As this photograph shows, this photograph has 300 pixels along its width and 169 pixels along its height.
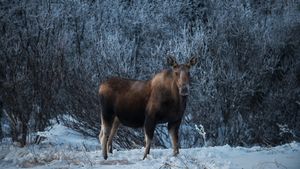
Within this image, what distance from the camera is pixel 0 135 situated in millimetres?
16906

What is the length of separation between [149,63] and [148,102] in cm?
846

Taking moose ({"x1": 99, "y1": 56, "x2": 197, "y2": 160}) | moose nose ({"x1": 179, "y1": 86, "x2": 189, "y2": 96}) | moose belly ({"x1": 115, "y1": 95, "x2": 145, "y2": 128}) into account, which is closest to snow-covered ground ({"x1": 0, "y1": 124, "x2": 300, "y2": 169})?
moose ({"x1": 99, "y1": 56, "x2": 197, "y2": 160})

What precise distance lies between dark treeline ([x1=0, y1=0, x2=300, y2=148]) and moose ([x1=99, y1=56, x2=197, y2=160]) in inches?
232

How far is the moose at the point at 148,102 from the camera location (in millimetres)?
9062

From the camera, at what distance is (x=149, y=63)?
17.7 meters

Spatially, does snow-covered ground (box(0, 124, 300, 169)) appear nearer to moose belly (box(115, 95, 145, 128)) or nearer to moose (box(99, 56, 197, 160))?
moose (box(99, 56, 197, 160))

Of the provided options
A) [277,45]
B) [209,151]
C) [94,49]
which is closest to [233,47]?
[277,45]

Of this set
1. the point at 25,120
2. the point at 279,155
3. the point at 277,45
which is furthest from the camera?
the point at 277,45

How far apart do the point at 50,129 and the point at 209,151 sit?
7.97 metres

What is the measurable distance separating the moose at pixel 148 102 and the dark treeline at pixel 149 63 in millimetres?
5885

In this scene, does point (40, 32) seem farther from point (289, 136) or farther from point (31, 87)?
point (289, 136)

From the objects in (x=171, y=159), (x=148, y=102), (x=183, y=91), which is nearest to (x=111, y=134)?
(x=148, y=102)

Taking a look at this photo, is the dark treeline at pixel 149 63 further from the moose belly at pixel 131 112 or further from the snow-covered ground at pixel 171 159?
the moose belly at pixel 131 112

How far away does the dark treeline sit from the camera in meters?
16.4
